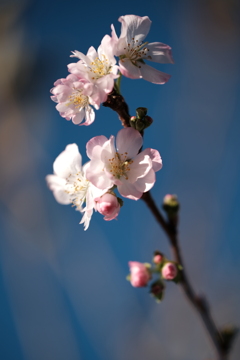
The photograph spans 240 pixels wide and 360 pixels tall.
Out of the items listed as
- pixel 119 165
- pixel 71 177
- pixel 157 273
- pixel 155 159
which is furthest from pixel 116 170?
pixel 157 273

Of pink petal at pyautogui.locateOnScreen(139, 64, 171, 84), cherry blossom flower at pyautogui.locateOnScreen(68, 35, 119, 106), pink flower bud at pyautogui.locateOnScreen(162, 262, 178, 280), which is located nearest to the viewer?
cherry blossom flower at pyautogui.locateOnScreen(68, 35, 119, 106)

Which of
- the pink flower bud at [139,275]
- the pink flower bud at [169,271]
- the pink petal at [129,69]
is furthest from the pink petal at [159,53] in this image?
the pink flower bud at [139,275]

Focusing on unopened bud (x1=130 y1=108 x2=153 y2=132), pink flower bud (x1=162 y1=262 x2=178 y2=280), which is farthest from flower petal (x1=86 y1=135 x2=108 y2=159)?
pink flower bud (x1=162 y1=262 x2=178 y2=280)

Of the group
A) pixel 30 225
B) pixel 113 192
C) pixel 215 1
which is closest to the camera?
pixel 113 192

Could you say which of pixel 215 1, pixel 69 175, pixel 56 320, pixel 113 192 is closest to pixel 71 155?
pixel 69 175

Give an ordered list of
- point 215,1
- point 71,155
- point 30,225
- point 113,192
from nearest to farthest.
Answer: point 113,192 → point 71,155 → point 30,225 → point 215,1

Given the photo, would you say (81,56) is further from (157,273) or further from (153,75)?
(157,273)

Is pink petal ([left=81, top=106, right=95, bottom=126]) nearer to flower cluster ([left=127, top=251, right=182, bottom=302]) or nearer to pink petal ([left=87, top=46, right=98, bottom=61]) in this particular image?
pink petal ([left=87, top=46, right=98, bottom=61])

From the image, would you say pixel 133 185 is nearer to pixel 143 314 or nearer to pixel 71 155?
pixel 71 155
